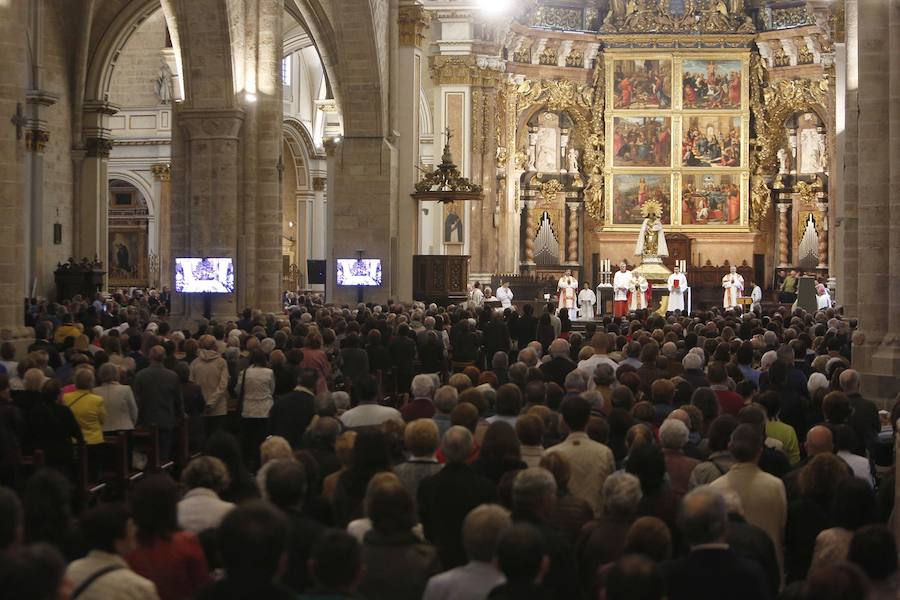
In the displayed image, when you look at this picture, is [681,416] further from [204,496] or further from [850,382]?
[204,496]

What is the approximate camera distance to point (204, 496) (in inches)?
261

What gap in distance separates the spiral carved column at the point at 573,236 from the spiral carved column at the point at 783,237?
6.66m

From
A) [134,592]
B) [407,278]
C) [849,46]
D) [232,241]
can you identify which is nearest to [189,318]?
[232,241]

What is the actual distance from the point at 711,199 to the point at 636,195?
245cm

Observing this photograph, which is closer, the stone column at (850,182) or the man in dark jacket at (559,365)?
the man in dark jacket at (559,365)

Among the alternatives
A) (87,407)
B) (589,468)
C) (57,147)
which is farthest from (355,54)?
(589,468)

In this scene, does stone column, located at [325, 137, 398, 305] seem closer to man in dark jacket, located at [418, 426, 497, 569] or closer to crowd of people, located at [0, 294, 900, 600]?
crowd of people, located at [0, 294, 900, 600]

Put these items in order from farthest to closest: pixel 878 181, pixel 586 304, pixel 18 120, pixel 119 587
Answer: pixel 586 304
pixel 878 181
pixel 18 120
pixel 119 587

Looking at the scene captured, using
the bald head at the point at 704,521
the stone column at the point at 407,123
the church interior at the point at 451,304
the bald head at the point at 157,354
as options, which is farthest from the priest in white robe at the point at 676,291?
the bald head at the point at 704,521

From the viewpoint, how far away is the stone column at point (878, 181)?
1634 centimetres

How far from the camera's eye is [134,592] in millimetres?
4898

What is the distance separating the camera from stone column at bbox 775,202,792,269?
4222 cm

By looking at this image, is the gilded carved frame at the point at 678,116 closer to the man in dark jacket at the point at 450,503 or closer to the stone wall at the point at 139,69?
the stone wall at the point at 139,69

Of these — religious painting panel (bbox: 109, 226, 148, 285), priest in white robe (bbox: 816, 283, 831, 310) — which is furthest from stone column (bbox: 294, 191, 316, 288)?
priest in white robe (bbox: 816, 283, 831, 310)
